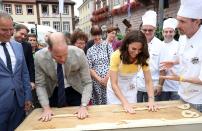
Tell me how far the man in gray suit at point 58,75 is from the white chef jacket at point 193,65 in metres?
0.84

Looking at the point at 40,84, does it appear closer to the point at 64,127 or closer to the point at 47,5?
the point at 64,127

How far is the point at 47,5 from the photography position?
4834 cm

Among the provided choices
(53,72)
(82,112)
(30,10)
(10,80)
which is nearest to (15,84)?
(10,80)

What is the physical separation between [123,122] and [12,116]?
1183mm

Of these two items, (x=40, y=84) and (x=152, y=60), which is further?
(x=152, y=60)

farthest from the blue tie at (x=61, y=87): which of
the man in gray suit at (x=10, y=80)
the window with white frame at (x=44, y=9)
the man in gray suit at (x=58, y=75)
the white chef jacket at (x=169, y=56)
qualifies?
the window with white frame at (x=44, y=9)

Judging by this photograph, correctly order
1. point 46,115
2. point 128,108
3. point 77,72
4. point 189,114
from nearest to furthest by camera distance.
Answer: point 189,114 → point 46,115 → point 128,108 → point 77,72

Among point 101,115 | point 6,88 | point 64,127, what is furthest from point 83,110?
point 6,88

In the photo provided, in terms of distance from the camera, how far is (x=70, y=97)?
2938 millimetres

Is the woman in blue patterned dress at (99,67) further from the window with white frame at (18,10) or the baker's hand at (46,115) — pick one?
the window with white frame at (18,10)

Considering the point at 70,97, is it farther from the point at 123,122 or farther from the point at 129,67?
the point at 123,122

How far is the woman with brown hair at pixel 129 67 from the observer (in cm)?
270

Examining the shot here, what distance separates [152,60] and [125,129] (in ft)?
5.31

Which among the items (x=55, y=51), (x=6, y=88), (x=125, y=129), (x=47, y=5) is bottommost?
(x=125, y=129)
